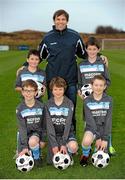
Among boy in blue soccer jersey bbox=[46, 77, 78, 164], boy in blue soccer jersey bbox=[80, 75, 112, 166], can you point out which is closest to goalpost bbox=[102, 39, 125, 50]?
boy in blue soccer jersey bbox=[80, 75, 112, 166]

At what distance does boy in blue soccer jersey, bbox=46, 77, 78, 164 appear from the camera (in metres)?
7.43

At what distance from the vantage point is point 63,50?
816cm

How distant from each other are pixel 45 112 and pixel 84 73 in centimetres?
108

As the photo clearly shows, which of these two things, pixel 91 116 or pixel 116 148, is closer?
pixel 91 116

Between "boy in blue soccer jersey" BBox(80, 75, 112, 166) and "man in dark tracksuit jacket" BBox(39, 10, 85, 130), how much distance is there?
0.72 meters

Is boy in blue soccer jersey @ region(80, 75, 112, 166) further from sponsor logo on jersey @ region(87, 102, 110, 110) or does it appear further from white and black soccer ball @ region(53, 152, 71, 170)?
white and black soccer ball @ region(53, 152, 71, 170)

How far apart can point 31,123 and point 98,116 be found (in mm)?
1054

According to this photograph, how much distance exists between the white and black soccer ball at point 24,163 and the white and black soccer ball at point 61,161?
347 millimetres

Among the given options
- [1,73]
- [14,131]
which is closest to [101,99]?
[14,131]

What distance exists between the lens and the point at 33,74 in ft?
26.6

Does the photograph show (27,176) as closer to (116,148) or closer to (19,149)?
(19,149)

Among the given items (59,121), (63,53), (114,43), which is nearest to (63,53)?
(63,53)

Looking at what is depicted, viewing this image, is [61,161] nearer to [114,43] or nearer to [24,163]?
[24,163]

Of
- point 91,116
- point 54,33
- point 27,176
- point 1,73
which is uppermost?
point 54,33
